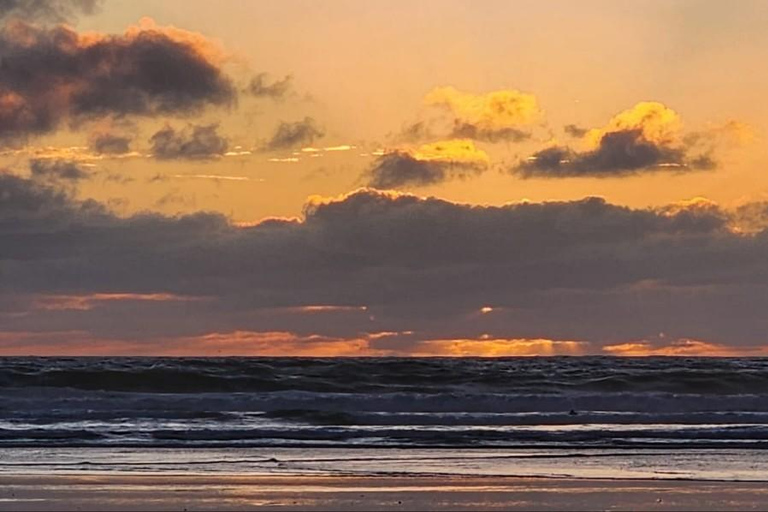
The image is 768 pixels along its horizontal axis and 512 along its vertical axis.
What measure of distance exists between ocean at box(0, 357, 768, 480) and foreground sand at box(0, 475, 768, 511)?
105cm

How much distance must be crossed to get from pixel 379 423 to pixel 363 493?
12.0m

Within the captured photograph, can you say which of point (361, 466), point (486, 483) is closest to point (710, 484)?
point (486, 483)

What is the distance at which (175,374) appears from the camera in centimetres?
4222

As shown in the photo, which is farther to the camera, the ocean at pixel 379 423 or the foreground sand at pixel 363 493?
the ocean at pixel 379 423

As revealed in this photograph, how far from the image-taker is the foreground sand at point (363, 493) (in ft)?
41.9

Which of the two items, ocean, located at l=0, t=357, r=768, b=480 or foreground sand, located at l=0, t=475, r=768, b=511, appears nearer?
foreground sand, located at l=0, t=475, r=768, b=511

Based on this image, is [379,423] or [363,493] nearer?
[363,493]

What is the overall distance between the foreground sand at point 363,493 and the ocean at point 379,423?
1050 mm

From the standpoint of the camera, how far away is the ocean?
677 inches

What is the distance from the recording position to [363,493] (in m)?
13.7

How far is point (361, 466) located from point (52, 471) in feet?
13.1

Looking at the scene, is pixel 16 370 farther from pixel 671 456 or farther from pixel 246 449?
pixel 671 456

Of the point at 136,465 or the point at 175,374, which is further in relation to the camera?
the point at 175,374

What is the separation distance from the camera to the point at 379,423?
25.7m
